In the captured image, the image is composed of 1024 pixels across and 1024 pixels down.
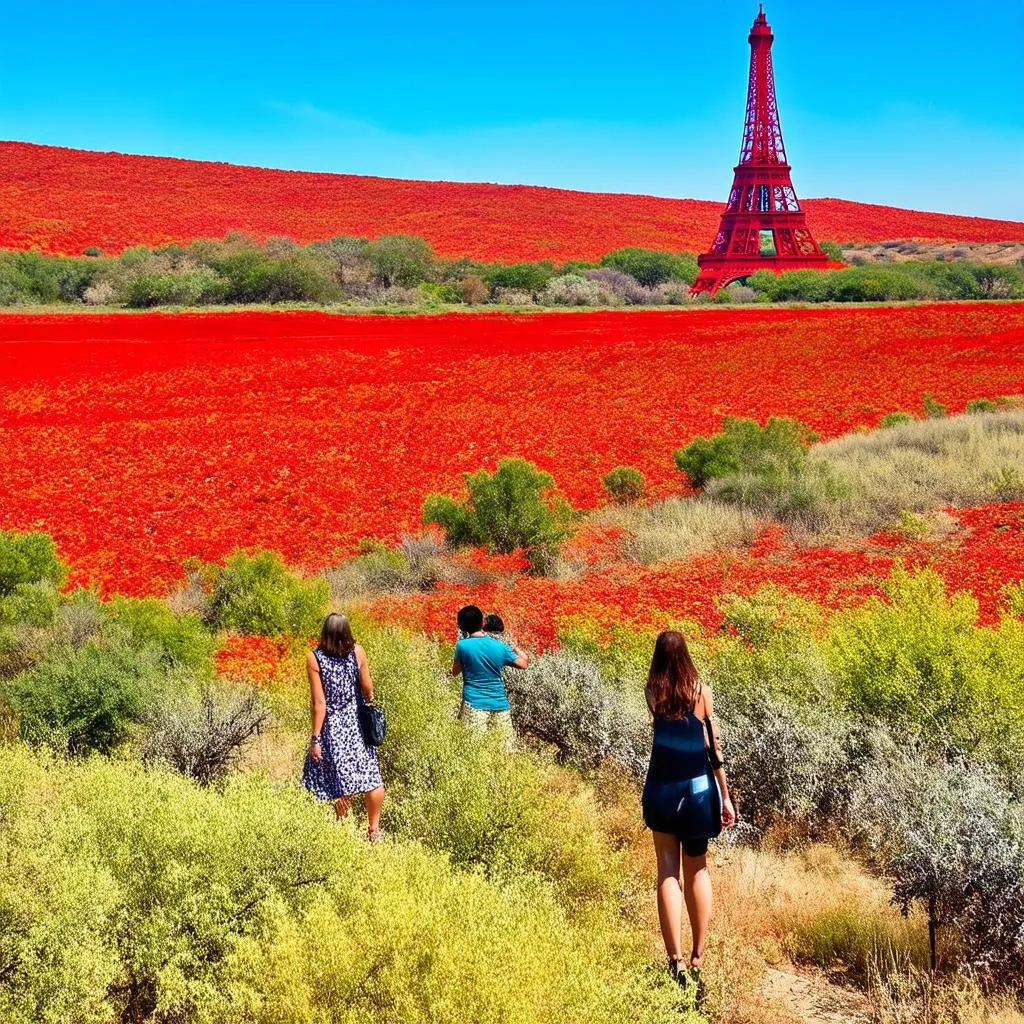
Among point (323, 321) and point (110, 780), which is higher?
point (323, 321)

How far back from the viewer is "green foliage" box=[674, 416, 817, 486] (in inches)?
616

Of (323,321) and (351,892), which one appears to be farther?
(323,321)

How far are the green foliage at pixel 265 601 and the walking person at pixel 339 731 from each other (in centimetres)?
448

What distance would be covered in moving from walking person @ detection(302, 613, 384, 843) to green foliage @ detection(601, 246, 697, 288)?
198 ft

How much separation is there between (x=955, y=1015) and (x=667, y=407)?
20.6 meters

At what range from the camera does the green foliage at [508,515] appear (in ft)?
42.3

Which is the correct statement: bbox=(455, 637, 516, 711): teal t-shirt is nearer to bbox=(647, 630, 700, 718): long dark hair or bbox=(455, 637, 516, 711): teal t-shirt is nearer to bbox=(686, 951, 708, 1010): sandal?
bbox=(647, 630, 700, 718): long dark hair

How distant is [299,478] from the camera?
56.9 feet

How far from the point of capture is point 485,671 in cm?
619

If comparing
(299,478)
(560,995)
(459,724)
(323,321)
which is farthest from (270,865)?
(323,321)

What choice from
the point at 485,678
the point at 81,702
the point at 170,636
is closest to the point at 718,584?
the point at 485,678

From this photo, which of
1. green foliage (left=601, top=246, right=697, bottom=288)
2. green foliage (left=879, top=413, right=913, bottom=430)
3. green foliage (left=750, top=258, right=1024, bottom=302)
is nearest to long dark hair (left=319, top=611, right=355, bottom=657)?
green foliage (left=879, top=413, right=913, bottom=430)

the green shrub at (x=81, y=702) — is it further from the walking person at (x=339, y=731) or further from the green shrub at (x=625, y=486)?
the green shrub at (x=625, y=486)

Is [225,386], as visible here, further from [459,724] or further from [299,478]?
[459,724]
